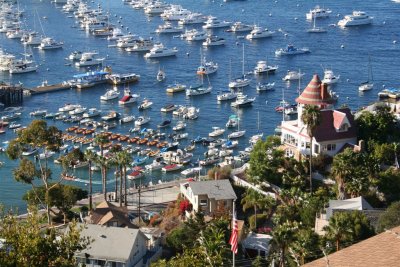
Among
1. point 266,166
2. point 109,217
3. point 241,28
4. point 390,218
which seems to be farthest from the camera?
point 241,28

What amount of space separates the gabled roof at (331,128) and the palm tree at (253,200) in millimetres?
8319

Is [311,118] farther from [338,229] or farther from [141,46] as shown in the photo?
[141,46]

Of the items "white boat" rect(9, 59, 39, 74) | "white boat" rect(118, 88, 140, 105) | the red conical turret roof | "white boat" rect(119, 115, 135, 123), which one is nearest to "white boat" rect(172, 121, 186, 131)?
"white boat" rect(119, 115, 135, 123)

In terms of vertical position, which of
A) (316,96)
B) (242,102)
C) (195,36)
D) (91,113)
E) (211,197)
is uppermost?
(316,96)

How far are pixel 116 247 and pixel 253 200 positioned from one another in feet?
42.1

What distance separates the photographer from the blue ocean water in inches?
4557

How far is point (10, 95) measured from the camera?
129 m

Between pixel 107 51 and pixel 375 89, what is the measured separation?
61.7m

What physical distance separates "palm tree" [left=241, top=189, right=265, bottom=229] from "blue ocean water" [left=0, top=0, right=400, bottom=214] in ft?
86.8

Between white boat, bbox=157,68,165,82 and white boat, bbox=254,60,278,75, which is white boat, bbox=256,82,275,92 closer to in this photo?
white boat, bbox=254,60,278,75

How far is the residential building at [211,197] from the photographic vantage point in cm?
6769

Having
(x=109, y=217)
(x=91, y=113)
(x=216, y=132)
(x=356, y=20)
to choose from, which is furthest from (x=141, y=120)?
(x=356, y=20)

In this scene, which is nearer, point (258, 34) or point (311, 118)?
point (311, 118)

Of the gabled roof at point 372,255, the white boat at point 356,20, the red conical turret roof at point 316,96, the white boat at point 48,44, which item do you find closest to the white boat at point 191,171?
the red conical turret roof at point 316,96
